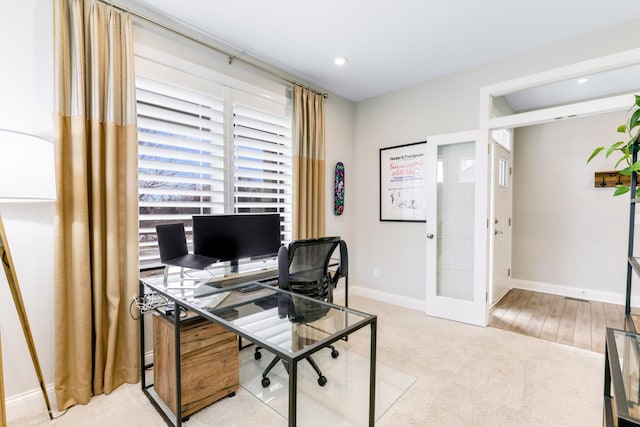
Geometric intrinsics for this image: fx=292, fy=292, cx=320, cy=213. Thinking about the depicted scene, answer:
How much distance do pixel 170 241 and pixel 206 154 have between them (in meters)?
0.96

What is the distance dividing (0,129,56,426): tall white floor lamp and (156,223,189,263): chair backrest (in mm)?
622

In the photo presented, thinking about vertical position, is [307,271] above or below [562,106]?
below

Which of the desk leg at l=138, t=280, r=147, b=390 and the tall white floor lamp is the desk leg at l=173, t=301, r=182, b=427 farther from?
the tall white floor lamp

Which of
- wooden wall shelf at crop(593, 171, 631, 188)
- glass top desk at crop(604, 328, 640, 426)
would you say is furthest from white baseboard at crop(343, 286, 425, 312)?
wooden wall shelf at crop(593, 171, 631, 188)

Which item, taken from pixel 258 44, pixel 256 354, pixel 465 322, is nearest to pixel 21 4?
pixel 258 44

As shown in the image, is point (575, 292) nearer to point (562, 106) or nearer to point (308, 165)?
point (562, 106)

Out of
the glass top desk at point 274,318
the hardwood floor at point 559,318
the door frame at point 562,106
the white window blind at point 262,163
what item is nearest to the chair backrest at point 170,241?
the glass top desk at point 274,318

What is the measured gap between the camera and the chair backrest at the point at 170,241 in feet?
6.63

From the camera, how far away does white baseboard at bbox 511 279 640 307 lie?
3801 mm

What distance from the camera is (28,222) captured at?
1793 mm

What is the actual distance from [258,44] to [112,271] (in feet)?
7.39

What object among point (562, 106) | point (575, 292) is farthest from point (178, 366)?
point (575, 292)

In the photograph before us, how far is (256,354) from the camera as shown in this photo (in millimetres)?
2488

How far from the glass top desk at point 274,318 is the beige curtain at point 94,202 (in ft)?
0.75
